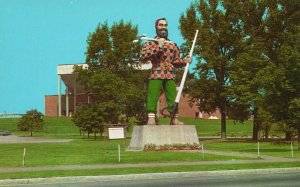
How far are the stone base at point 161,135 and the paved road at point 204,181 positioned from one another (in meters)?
12.7

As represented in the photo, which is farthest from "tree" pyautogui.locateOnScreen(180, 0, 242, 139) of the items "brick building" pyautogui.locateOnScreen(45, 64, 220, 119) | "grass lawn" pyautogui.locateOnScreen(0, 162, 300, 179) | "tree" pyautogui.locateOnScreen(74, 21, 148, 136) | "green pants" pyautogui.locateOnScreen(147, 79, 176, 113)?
"brick building" pyautogui.locateOnScreen(45, 64, 220, 119)

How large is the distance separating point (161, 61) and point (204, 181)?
1650 cm

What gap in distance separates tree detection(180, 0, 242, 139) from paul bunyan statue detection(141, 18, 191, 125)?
2069cm

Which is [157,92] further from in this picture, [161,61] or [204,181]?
[204,181]

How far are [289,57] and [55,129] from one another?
186ft

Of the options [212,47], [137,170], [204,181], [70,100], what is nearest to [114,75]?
[212,47]

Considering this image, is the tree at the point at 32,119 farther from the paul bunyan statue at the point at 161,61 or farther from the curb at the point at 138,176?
the curb at the point at 138,176

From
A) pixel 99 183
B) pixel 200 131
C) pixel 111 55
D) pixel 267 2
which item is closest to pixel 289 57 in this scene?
pixel 99 183

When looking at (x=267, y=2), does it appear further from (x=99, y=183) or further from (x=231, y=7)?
(x=99, y=183)

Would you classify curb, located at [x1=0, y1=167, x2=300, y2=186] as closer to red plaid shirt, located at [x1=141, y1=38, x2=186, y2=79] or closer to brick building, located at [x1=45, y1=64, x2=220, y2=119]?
red plaid shirt, located at [x1=141, y1=38, x2=186, y2=79]

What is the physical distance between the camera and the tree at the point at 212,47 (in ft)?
179

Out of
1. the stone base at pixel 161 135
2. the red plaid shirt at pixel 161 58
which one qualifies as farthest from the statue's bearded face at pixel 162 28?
the stone base at pixel 161 135

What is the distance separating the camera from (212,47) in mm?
55312

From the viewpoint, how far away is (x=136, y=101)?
2496 inches
